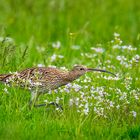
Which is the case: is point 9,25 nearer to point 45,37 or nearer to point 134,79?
point 45,37

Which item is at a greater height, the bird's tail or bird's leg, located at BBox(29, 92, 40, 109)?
the bird's tail

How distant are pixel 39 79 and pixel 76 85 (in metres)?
0.51

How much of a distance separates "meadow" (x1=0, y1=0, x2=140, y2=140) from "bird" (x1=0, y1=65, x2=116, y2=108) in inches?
4.6

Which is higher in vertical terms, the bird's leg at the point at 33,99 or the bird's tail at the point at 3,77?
the bird's tail at the point at 3,77

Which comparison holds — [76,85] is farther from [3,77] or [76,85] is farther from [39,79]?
[3,77]

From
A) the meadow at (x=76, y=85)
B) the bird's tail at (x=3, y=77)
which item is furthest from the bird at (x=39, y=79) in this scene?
the meadow at (x=76, y=85)

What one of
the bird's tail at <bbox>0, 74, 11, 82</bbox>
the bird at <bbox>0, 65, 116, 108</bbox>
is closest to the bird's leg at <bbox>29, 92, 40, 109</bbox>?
the bird at <bbox>0, 65, 116, 108</bbox>

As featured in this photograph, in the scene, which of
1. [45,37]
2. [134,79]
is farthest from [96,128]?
[45,37]

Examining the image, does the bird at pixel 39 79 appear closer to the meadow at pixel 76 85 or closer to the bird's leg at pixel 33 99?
the bird's leg at pixel 33 99

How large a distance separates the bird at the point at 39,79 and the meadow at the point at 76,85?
117 millimetres

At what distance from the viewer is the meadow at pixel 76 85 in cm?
855

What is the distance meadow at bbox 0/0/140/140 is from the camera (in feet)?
28.0

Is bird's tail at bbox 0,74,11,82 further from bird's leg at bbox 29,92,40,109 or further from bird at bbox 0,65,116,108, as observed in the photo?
bird's leg at bbox 29,92,40,109

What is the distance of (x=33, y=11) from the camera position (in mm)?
16406
